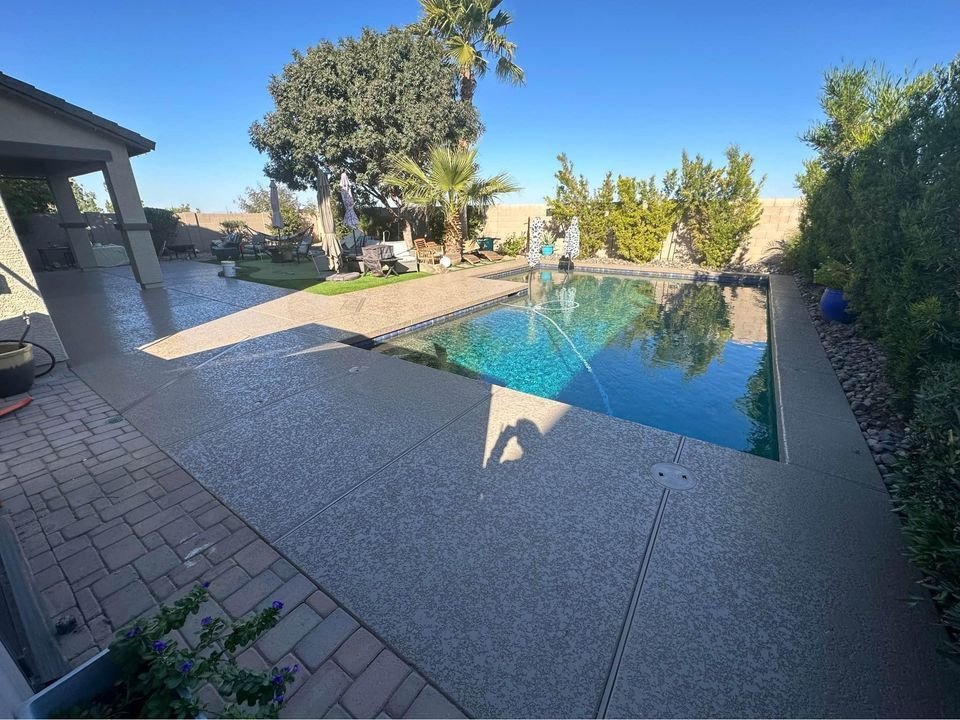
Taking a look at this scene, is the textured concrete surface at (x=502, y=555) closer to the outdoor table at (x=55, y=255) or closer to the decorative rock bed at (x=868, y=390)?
the decorative rock bed at (x=868, y=390)

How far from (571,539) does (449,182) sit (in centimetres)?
1157

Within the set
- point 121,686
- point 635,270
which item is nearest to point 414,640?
point 121,686

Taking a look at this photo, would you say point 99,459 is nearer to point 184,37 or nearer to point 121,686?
point 121,686

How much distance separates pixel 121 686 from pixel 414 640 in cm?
103

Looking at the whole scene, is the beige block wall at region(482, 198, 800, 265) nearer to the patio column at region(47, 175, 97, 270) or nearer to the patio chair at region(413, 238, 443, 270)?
the patio chair at region(413, 238, 443, 270)

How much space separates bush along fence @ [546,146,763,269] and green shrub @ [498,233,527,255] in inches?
60.3

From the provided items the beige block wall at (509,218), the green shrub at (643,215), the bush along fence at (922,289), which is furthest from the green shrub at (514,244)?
the bush along fence at (922,289)

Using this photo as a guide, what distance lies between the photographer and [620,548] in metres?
2.15

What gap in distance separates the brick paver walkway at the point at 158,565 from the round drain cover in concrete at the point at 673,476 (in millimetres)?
1906

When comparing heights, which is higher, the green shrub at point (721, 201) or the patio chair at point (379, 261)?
the green shrub at point (721, 201)

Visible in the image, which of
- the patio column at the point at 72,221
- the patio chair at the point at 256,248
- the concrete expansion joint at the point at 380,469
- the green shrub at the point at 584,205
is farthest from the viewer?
the patio chair at the point at 256,248

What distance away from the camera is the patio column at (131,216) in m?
8.65

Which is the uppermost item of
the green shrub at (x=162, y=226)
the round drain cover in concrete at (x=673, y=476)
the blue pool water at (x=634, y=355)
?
the green shrub at (x=162, y=226)

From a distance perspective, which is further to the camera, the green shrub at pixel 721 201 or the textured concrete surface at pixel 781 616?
the green shrub at pixel 721 201
